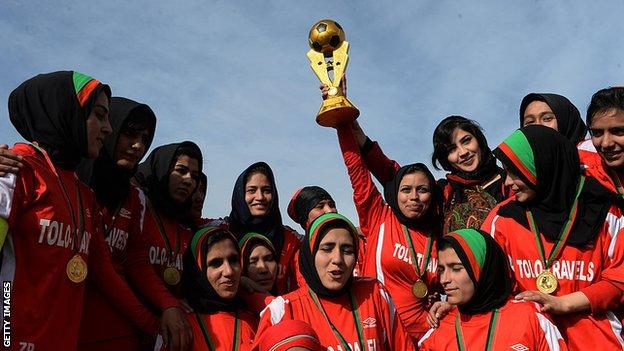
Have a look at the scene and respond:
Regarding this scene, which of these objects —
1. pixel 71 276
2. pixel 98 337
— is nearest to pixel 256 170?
pixel 98 337

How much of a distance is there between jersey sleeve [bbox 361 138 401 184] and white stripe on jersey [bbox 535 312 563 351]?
2.50 meters

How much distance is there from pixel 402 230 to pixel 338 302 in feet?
4.34

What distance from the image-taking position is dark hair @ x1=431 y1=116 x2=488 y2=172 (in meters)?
6.02

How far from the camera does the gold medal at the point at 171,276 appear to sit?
17.0 ft

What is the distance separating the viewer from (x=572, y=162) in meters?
4.49

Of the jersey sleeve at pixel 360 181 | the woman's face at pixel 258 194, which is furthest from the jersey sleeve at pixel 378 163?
the woman's face at pixel 258 194

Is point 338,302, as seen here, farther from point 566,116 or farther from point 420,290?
point 566,116

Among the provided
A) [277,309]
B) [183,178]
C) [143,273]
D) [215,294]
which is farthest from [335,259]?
[183,178]

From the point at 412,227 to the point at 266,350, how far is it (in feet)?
7.06

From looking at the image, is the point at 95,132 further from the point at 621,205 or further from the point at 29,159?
the point at 621,205

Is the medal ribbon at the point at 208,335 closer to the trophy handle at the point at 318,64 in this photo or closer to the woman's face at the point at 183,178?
the woman's face at the point at 183,178

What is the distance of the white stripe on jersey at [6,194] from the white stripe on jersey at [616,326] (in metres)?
4.01

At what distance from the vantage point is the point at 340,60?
5.64 m

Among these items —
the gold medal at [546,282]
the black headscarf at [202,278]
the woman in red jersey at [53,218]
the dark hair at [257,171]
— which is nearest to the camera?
the woman in red jersey at [53,218]
